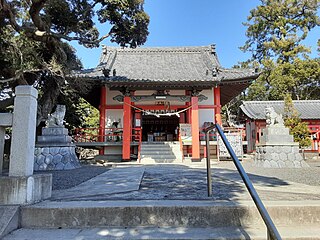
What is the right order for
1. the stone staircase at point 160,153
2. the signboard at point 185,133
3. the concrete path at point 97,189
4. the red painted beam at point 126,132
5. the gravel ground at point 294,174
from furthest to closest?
the signboard at point 185,133 → the red painted beam at point 126,132 → the stone staircase at point 160,153 → the gravel ground at point 294,174 → the concrete path at point 97,189

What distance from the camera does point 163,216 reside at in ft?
7.05

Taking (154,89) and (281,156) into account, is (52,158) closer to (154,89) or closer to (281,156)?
(154,89)

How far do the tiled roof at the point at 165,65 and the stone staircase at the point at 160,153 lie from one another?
294cm

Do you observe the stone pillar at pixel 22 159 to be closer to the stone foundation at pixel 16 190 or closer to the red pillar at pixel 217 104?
the stone foundation at pixel 16 190

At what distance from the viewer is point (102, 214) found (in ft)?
6.97

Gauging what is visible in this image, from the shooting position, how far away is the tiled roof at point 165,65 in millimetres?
10023

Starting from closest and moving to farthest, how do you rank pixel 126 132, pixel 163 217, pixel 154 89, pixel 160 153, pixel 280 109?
pixel 163 217
pixel 126 132
pixel 160 153
pixel 154 89
pixel 280 109

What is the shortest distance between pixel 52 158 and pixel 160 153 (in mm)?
4280

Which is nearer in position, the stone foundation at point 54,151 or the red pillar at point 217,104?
the stone foundation at point 54,151

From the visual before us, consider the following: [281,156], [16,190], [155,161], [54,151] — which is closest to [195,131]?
[155,161]

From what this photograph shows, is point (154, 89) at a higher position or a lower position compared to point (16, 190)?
higher

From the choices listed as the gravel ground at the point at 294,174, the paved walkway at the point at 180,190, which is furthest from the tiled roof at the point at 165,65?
the paved walkway at the point at 180,190

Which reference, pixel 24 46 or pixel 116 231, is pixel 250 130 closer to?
pixel 24 46

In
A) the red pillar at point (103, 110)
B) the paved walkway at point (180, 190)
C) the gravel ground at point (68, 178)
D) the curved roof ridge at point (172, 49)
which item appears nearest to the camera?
the paved walkway at point (180, 190)
